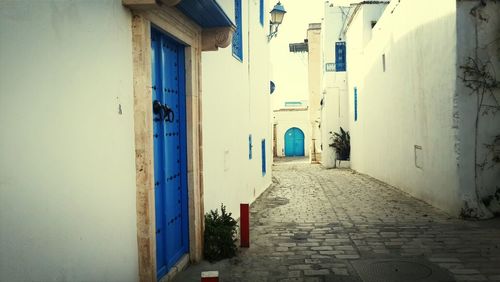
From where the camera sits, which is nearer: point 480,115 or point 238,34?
point 480,115

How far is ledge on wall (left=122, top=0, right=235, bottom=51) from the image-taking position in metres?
3.38

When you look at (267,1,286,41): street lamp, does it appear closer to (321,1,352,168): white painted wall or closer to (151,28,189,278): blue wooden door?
(321,1,352,168): white painted wall

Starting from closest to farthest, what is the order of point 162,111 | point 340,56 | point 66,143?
point 66,143 → point 162,111 → point 340,56

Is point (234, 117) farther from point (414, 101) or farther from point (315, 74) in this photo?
point (315, 74)

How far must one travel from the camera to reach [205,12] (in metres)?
4.50

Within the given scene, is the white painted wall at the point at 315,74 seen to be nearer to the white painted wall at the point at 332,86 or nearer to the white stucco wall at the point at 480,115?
the white painted wall at the point at 332,86

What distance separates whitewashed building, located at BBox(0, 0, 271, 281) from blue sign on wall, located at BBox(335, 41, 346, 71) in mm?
17669

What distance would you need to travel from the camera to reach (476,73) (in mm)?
7090

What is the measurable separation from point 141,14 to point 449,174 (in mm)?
6506

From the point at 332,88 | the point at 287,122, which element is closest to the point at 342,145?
the point at 332,88

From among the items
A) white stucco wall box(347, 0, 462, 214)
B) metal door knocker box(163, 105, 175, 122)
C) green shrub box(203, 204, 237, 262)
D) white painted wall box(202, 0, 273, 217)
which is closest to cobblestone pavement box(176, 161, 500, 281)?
green shrub box(203, 204, 237, 262)

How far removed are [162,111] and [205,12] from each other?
1227mm

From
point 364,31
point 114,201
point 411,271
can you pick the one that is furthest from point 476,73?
point 364,31

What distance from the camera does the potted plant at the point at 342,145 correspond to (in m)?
22.0
